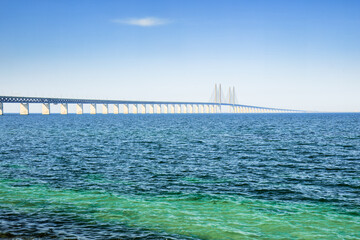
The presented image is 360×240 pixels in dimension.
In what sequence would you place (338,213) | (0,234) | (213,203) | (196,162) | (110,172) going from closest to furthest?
(0,234) → (338,213) → (213,203) → (110,172) → (196,162)

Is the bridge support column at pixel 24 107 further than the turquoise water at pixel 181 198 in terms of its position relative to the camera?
Yes

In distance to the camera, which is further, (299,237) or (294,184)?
(294,184)

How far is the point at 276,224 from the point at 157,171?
11220mm

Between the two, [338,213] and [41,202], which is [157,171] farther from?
[338,213]

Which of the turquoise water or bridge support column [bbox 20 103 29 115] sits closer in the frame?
the turquoise water

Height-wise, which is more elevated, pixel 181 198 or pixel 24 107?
pixel 24 107

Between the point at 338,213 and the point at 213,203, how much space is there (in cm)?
466

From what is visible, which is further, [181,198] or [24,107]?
[24,107]

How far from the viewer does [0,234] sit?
1038 cm

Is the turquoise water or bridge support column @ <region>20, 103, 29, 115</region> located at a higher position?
bridge support column @ <region>20, 103, 29, 115</region>

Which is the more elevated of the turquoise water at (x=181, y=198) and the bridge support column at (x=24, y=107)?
the bridge support column at (x=24, y=107)

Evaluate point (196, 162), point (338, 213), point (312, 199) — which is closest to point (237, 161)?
point (196, 162)

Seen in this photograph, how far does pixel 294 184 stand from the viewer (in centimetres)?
1830

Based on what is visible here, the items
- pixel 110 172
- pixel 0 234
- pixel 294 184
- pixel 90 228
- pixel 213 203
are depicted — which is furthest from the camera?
pixel 110 172
